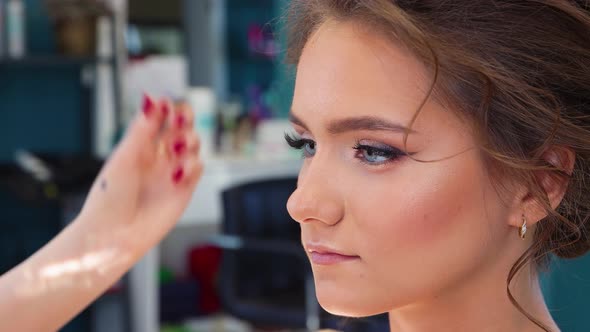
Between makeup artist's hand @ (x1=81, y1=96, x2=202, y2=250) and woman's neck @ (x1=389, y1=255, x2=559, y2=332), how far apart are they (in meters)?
0.37

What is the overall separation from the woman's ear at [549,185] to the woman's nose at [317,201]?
192 mm

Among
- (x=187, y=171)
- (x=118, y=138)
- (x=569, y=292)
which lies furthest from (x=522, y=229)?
(x=118, y=138)

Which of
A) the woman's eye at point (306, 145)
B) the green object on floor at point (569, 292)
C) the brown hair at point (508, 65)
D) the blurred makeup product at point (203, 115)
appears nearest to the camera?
the brown hair at point (508, 65)

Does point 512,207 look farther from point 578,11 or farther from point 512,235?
point 578,11

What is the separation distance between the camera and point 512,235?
2.77 ft

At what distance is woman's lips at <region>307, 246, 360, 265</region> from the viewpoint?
798mm

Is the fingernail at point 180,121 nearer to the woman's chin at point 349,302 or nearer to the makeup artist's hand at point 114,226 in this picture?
the makeup artist's hand at point 114,226

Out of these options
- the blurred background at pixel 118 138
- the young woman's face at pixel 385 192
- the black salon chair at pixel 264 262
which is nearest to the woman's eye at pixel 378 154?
the young woman's face at pixel 385 192

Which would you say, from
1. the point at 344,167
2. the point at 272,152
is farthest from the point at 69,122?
the point at 344,167

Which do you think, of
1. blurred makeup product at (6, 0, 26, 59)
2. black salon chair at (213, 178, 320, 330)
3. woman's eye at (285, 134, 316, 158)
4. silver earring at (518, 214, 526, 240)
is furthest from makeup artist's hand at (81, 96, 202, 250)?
blurred makeup product at (6, 0, 26, 59)

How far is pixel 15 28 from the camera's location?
3.01 metres

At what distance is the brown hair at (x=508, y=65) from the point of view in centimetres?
77

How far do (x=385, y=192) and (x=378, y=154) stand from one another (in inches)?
1.5

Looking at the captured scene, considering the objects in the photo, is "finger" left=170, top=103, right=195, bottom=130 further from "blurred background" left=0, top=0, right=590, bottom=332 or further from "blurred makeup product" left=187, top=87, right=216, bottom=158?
"blurred makeup product" left=187, top=87, right=216, bottom=158
